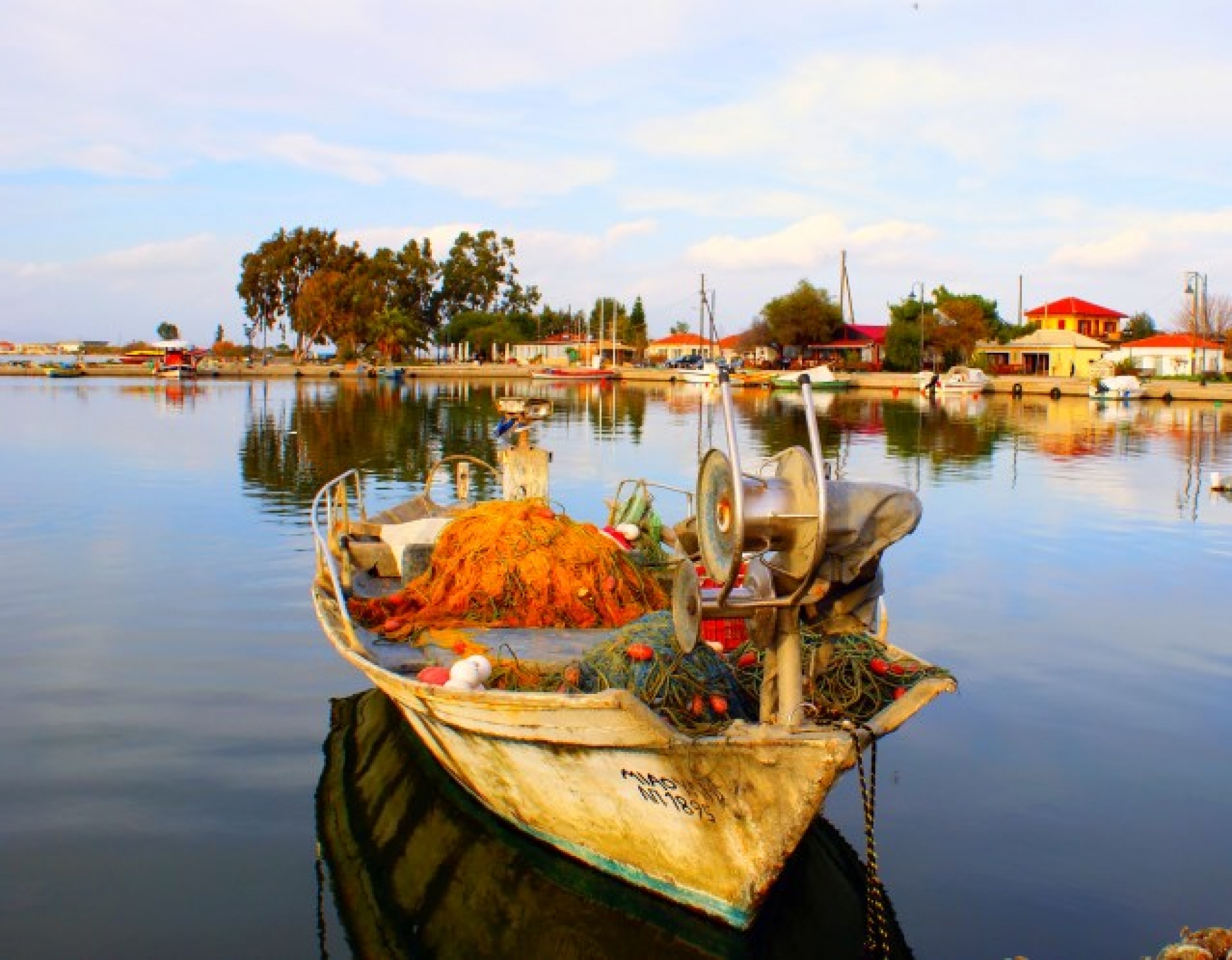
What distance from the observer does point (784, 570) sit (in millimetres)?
6195

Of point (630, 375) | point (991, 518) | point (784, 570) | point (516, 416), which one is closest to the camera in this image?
point (784, 570)

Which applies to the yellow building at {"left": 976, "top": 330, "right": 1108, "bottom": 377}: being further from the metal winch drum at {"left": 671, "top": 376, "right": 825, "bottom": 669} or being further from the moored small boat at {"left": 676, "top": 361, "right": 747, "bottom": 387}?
the metal winch drum at {"left": 671, "top": 376, "right": 825, "bottom": 669}

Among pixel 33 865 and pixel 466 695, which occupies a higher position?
pixel 466 695

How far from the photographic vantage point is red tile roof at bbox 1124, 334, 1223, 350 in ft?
266

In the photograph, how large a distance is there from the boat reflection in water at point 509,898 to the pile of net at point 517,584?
150 cm

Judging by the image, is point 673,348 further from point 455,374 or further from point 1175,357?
point 1175,357

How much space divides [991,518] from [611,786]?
18704 mm

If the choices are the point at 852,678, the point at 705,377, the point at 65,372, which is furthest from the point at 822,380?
the point at 852,678

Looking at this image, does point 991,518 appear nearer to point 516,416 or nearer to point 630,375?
point 516,416

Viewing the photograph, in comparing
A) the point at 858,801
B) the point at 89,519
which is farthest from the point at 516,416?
the point at 89,519

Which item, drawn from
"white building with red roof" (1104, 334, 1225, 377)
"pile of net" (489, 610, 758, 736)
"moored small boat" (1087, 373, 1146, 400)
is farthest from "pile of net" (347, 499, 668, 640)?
"white building with red roof" (1104, 334, 1225, 377)

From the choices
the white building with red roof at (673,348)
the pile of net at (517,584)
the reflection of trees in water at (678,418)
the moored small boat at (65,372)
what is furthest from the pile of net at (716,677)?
the white building with red roof at (673,348)

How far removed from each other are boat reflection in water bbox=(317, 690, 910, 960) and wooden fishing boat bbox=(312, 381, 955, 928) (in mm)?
203

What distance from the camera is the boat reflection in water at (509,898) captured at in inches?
274
